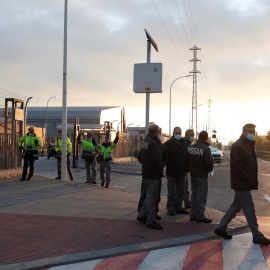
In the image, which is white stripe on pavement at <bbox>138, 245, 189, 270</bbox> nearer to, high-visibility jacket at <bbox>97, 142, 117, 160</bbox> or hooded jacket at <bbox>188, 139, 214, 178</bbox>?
hooded jacket at <bbox>188, 139, 214, 178</bbox>

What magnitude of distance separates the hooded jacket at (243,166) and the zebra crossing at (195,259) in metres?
0.95

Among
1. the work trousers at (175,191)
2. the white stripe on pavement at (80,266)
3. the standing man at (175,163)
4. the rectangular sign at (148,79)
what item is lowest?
the white stripe on pavement at (80,266)

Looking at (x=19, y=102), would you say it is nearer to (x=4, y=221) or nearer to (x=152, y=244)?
(x=4, y=221)

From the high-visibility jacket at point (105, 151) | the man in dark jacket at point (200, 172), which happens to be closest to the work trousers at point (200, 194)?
the man in dark jacket at point (200, 172)

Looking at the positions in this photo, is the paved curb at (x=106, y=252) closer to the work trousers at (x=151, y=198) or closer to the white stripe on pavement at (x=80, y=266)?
the white stripe on pavement at (x=80, y=266)

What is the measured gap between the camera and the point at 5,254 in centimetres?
525

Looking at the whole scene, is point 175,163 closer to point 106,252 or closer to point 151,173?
point 151,173

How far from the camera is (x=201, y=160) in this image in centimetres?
746

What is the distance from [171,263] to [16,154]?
10.3 metres

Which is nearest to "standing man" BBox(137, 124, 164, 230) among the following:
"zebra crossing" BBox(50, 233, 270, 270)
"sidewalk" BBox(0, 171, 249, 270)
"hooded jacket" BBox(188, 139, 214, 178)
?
"sidewalk" BBox(0, 171, 249, 270)

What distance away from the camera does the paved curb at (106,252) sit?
4.91 meters

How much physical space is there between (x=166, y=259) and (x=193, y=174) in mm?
2476

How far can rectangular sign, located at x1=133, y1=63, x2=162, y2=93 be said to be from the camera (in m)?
12.5

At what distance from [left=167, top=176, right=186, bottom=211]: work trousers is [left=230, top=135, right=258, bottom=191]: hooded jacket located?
231 cm
